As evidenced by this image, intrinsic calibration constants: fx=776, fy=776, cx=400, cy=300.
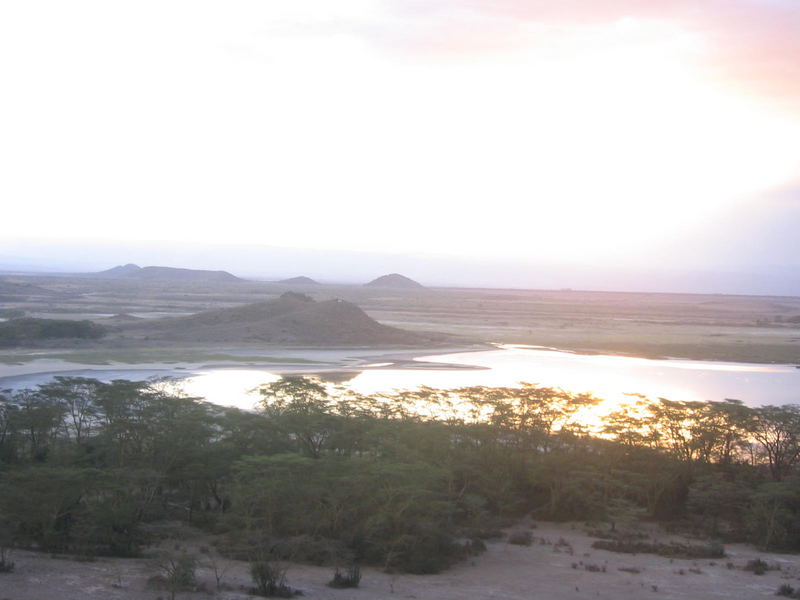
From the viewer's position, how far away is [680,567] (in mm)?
15820

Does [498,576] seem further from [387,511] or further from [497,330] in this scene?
[497,330]

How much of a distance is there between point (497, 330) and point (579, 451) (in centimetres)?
5300

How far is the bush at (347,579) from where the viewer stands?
13.8m

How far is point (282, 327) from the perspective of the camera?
57.5 metres

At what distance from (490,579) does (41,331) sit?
138 feet

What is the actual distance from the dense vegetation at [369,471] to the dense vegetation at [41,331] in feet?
93.9

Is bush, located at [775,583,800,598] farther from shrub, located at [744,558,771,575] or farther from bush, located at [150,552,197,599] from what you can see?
bush, located at [150,552,197,599]

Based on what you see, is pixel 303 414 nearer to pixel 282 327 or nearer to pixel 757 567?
pixel 757 567

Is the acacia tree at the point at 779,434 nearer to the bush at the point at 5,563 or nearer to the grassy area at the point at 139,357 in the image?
the bush at the point at 5,563

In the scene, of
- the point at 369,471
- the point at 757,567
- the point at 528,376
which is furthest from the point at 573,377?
the point at 369,471

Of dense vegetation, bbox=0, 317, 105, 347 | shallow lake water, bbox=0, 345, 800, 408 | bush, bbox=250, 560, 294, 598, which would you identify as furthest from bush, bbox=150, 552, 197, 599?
dense vegetation, bbox=0, 317, 105, 347

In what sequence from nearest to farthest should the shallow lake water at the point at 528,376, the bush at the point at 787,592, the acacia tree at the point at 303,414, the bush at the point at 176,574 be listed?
the bush at the point at 176,574, the bush at the point at 787,592, the acacia tree at the point at 303,414, the shallow lake water at the point at 528,376

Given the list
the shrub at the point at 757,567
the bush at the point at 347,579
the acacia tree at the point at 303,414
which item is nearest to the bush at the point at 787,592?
the shrub at the point at 757,567

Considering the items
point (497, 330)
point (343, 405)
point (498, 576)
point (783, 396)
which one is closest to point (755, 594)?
point (498, 576)
